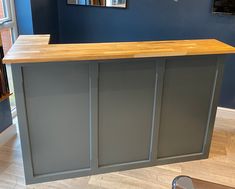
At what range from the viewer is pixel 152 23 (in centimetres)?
310

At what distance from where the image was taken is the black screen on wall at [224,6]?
279 centimetres

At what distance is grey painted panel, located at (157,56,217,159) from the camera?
2195mm

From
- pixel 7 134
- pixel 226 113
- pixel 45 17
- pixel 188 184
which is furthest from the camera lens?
pixel 226 113

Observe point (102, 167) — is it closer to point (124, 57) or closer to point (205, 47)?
point (124, 57)

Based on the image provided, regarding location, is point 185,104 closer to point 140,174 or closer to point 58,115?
point 140,174

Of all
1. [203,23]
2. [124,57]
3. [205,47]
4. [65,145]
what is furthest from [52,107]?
[203,23]

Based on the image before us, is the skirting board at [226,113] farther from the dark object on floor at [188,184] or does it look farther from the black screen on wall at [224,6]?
the dark object on floor at [188,184]

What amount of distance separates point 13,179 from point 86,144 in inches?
26.2

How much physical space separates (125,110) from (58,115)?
51 cm

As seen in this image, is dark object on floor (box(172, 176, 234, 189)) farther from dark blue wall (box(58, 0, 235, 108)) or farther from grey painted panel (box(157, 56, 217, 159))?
dark blue wall (box(58, 0, 235, 108))

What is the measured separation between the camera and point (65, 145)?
221 centimetres

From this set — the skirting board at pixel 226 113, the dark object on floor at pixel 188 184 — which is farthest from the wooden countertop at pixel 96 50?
the skirting board at pixel 226 113

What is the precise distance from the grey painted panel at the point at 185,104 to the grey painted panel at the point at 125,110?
136mm

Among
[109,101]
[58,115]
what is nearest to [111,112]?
[109,101]
